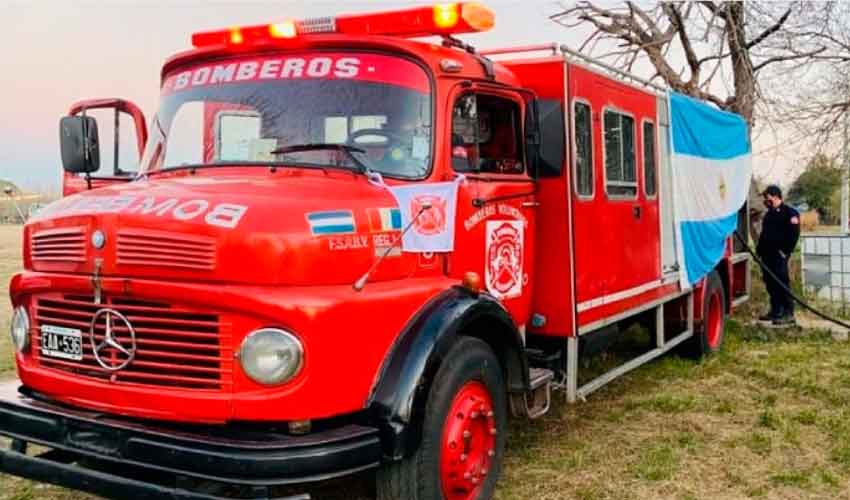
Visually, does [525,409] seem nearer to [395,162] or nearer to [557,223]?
[557,223]

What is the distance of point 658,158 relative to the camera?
23.1ft

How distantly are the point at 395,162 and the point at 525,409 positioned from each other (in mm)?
1849

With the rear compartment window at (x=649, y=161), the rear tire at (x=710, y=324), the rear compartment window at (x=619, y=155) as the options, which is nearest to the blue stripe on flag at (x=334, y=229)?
the rear compartment window at (x=619, y=155)

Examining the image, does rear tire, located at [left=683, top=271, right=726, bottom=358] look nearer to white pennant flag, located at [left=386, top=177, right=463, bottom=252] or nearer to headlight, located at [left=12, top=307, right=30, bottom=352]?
white pennant flag, located at [left=386, top=177, right=463, bottom=252]

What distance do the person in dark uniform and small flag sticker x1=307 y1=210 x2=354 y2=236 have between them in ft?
27.0

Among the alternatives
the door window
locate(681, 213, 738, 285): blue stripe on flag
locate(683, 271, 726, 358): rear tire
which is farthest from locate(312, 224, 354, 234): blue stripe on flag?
locate(683, 271, 726, 358): rear tire

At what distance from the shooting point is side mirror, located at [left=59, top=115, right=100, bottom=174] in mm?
4582

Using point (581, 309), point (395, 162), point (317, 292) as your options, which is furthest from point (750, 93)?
point (317, 292)

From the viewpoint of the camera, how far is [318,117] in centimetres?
408

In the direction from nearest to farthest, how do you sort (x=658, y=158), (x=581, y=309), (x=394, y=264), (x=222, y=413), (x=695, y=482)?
(x=222, y=413) → (x=394, y=264) → (x=695, y=482) → (x=581, y=309) → (x=658, y=158)

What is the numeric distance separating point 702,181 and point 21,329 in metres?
6.62

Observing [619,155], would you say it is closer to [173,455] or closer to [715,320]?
[715,320]

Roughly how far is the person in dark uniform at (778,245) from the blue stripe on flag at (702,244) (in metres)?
1.86

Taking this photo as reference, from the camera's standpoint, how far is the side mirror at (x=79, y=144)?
458cm
